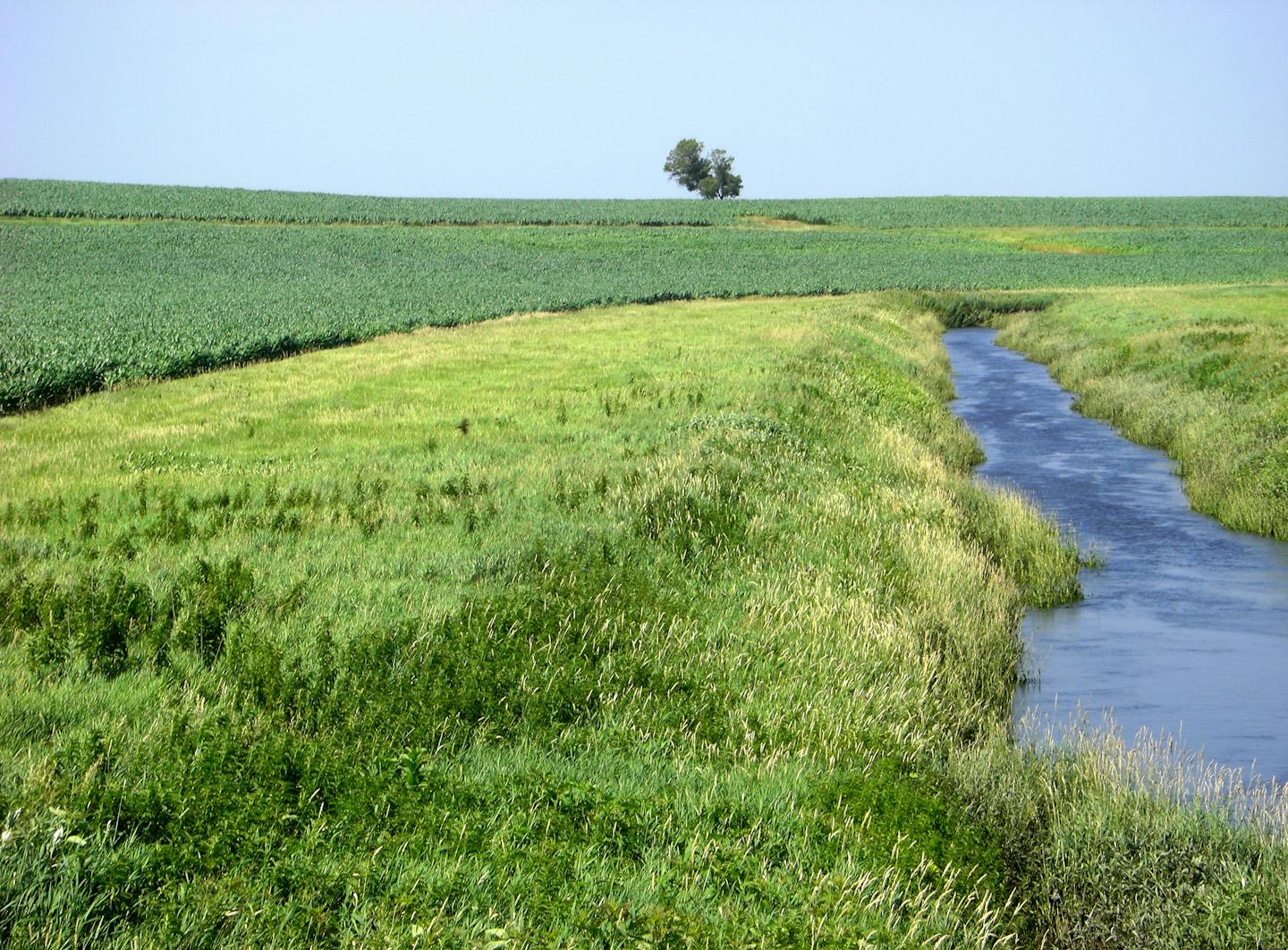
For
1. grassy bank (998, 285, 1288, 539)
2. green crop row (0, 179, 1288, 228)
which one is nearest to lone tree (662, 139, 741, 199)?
green crop row (0, 179, 1288, 228)

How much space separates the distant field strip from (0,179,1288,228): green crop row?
0.65 m

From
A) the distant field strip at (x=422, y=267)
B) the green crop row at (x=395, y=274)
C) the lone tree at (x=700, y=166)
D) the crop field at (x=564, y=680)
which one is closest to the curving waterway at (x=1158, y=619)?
the crop field at (x=564, y=680)

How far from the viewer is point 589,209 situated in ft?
406

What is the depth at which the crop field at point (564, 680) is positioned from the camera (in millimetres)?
5633

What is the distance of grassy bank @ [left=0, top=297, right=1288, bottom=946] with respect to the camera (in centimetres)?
554

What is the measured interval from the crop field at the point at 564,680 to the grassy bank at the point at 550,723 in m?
0.03

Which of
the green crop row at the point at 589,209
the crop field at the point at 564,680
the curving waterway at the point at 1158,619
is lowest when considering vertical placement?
the curving waterway at the point at 1158,619

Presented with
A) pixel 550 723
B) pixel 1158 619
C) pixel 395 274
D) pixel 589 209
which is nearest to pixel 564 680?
pixel 550 723

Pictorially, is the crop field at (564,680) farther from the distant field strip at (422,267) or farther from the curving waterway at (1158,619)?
the distant field strip at (422,267)

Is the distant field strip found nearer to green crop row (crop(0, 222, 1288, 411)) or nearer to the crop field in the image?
green crop row (crop(0, 222, 1288, 411))

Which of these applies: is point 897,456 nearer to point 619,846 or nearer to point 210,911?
point 619,846

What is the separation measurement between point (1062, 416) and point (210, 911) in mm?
28088

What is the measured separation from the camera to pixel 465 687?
7.73m

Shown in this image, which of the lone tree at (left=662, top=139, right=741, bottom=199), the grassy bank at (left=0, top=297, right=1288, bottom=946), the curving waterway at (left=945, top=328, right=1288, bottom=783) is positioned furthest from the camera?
the lone tree at (left=662, top=139, right=741, bottom=199)
